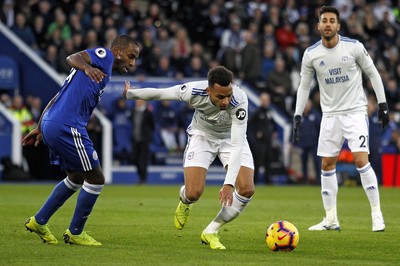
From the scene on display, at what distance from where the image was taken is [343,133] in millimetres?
13094

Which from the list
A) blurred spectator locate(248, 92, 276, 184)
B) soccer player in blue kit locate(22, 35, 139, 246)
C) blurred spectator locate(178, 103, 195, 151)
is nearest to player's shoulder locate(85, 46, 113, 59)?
soccer player in blue kit locate(22, 35, 139, 246)

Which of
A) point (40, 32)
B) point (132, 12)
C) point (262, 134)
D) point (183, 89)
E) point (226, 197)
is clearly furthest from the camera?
point (132, 12)

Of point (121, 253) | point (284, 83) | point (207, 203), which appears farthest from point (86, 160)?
point (284, 83)

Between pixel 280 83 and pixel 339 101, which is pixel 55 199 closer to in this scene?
pixel 339 101

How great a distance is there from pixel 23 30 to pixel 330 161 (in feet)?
49.7

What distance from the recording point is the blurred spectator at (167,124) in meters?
27.8

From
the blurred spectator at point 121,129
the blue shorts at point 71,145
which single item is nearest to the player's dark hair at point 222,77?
the blue shorts at point 71,145

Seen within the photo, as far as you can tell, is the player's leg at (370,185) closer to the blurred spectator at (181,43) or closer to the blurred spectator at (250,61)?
the blurred spectator at (250,61)

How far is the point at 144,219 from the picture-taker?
1458 centimetres

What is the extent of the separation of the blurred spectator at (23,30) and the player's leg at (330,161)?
48.5 feet

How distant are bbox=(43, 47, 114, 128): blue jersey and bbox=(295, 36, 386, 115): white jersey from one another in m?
3.62

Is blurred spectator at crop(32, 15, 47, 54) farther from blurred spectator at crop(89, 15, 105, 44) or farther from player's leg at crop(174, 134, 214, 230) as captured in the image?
player's leg at crop(174, 134, 214, 230)

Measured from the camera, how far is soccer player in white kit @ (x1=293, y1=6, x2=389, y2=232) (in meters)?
12.8

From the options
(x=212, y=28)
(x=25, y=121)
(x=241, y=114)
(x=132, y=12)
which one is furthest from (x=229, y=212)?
(x=212, y=28)
